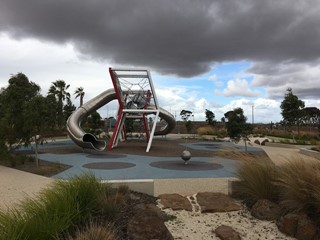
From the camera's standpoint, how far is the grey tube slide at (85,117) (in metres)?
20.9

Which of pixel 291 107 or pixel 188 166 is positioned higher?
pixel 291 107

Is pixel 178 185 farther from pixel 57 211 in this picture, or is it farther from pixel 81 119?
pixel 81 119

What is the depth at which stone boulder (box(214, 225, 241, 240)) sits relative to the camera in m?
5.08

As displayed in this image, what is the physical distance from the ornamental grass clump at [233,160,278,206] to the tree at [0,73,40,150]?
402 inches

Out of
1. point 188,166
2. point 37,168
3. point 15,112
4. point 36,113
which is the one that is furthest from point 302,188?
point 15,112

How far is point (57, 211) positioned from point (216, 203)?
11.6 ft

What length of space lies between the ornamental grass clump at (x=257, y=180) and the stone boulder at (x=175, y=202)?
4.18 feet

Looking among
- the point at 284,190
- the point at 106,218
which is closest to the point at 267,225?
the point at 284,190

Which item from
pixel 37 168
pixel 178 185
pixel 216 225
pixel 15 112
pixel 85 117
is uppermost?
pixel 85 117

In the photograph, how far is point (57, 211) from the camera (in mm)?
4656

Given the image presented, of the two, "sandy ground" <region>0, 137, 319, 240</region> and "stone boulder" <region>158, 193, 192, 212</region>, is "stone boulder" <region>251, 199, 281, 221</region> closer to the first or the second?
"sandy ground" <region>0, 137, 319, 240</region>

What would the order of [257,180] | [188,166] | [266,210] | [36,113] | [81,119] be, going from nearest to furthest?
[266,210] < [257,180] < [36,113] < [188,166] < [81,119]

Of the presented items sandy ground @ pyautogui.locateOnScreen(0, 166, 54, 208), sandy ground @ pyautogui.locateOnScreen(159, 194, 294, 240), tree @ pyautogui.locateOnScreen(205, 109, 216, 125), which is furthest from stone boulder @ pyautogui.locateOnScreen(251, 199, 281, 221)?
tree @ pyautogui.locateOnScreen(205, 109, 216, 125)

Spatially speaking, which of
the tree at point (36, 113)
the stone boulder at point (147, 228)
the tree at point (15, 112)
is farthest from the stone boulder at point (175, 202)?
the tree at point (15, 112)
